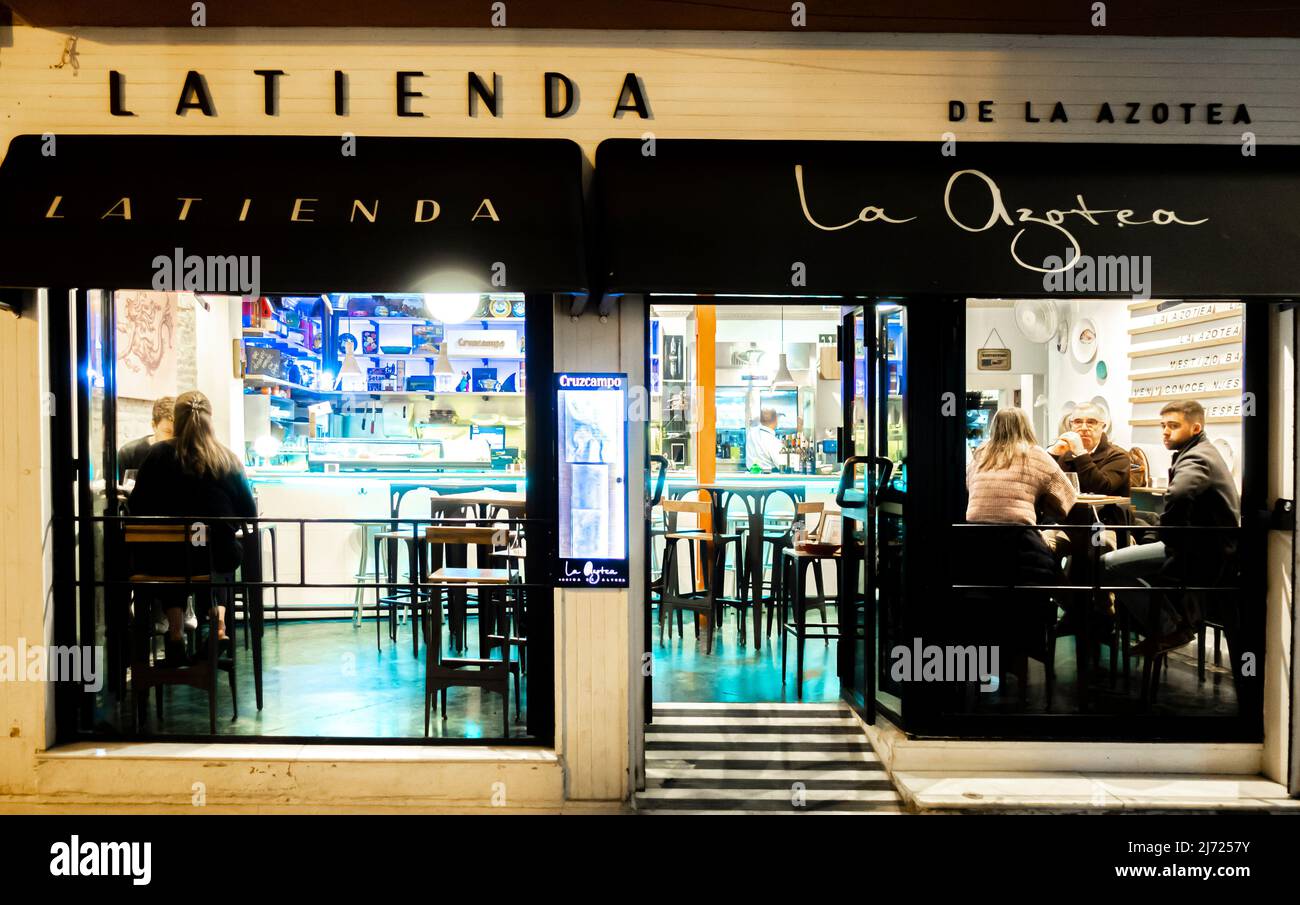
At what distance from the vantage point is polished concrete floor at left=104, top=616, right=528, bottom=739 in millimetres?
4533

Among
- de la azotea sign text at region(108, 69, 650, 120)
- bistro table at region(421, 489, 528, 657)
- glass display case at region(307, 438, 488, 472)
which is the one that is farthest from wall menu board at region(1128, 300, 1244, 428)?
glass display case at region(307, 438, 488, 472)

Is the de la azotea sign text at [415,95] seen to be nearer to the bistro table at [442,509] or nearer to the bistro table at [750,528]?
the bistro table at [442,509]

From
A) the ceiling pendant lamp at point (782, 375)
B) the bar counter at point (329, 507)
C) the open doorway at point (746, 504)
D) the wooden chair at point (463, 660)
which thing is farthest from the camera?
the ceiling pendant lamp at point (782, 375)

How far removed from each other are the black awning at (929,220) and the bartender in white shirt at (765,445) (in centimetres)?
498

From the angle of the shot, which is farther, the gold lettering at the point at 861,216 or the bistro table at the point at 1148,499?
the bistro table at the point at 1148,499

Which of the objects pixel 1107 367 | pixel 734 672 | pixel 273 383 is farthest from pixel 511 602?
pixel 1107 367

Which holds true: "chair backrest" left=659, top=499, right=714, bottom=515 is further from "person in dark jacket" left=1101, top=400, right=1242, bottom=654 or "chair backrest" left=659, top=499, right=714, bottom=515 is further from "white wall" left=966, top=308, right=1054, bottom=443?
"white wall" left=966, top=308, right=1054, bottom=443

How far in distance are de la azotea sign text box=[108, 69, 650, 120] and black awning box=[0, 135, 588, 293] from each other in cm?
26

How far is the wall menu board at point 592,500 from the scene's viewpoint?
416cm

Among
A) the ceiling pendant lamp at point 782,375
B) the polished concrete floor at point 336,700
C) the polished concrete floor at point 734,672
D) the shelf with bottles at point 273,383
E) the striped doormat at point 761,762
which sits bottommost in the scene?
the striped doormat at point 761,762

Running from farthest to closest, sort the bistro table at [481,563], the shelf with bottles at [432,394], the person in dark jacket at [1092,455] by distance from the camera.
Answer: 1. the shelf with bottles at [432,394]
2. the person in dark jacket at [1092,455]
3. the bistro table at [481,563]

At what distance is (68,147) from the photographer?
390 centimetres

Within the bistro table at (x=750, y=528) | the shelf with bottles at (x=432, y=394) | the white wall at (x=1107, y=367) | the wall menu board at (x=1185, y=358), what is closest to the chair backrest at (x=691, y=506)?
the bistro table at (x=750, y=528)
